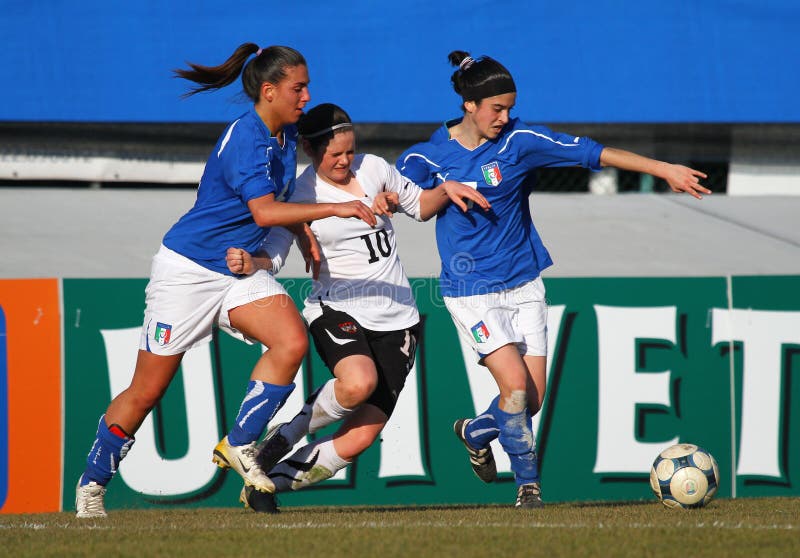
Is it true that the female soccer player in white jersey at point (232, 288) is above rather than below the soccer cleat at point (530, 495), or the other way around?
above

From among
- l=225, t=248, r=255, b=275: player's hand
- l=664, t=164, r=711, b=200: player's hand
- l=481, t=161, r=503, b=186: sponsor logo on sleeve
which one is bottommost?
l=225, t=248, r=255, b=275: player's hand

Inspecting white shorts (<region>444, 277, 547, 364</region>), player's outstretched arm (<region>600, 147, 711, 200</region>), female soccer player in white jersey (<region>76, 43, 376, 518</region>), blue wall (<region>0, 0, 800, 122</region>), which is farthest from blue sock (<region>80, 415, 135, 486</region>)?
blue wall (<region>0, 0, 800, 122</region>)

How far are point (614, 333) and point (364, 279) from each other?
11.4ft

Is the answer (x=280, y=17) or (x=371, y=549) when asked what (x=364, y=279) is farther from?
(x=280, y=17)

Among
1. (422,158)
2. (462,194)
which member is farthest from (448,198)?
(422,158)

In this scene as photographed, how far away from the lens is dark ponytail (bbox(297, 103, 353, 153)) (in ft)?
18.5

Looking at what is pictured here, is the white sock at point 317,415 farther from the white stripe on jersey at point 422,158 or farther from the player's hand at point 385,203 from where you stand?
the white stripe on jersey at point 422,158

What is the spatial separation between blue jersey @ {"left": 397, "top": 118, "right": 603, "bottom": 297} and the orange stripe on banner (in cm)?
343

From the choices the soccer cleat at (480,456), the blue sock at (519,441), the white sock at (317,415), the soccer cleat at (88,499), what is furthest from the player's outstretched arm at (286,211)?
the soccer cleat at (480,456)

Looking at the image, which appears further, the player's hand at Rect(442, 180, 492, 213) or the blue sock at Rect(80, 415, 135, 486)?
the player's hand at Rect(442, 180, 492, 213)

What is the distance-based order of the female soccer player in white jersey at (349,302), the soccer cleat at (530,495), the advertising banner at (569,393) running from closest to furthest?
the female soccer player in white jersey at (349,302), the soccer cleat at (530,495), the advertising banner at (569,393)

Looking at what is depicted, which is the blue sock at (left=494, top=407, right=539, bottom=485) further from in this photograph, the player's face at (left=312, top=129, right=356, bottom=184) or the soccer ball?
the player's face at (left=312, top=129, right=356, bottom=184)

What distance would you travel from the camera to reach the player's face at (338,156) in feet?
18.5

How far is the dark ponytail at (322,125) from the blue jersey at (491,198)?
2.04 ft
